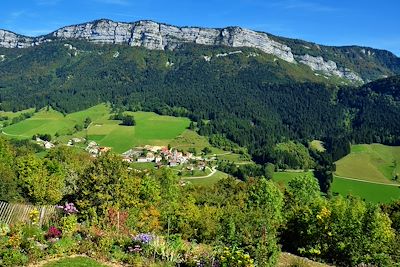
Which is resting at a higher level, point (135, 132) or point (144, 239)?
point (144, 239)

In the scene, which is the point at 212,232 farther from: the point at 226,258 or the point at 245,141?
the point at 245,141

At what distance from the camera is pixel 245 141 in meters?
189

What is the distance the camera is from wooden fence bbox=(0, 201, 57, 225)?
19.3 meters

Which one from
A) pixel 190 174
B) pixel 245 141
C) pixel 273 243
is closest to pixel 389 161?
pixel 245 141

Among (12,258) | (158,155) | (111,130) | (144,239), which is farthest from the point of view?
(111,130)

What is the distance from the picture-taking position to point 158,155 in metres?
146

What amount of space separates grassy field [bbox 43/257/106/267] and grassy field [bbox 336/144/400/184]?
126440 millimetres

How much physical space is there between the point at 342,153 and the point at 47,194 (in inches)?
5700

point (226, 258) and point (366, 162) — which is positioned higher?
point (226, 258)

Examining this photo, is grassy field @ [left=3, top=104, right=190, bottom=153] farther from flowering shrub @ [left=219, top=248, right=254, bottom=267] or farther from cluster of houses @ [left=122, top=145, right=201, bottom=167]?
flowering shrub @ [left=219, top=248, right=254, bottom=267]

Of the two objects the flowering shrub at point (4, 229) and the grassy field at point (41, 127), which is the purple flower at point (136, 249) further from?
the grassy field at point (41, 127)

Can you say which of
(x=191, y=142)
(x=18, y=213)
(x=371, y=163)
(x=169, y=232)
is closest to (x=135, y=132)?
(x=191, y=142)

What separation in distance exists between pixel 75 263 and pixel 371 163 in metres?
147

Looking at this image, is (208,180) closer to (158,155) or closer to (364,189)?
(158,155)
